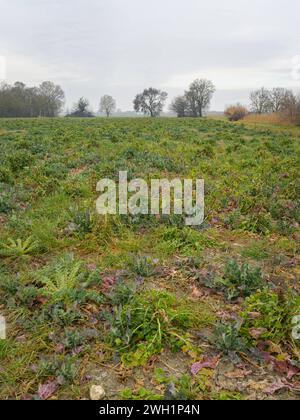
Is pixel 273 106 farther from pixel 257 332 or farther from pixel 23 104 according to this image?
pixel 257 332

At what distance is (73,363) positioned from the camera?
130 inches

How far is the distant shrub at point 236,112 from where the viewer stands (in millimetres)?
54812

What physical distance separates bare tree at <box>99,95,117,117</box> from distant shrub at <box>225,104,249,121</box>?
230ft

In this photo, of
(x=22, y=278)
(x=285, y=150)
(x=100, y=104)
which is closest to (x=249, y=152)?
(x=285, y=150)

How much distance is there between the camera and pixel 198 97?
81.6 metres

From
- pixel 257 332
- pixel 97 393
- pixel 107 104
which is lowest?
pixel 97 393

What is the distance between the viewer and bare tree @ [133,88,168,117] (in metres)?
94.1

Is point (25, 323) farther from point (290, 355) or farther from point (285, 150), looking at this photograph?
point (285, 150)

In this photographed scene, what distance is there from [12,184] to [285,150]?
10870mm

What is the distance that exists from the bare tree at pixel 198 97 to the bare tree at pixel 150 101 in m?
13.1

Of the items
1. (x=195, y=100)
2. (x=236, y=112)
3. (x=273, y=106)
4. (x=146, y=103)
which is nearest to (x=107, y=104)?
(x=146, y=103)

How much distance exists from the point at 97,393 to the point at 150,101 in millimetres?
96597

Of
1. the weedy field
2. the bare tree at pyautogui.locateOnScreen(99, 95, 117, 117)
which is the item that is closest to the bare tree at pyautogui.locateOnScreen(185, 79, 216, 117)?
the bare tree at pyautogui.locateOnScreen(99, 95, 117, 117)

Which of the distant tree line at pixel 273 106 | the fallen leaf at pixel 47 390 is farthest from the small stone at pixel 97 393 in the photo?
the distant tree line at pixel 273 106
